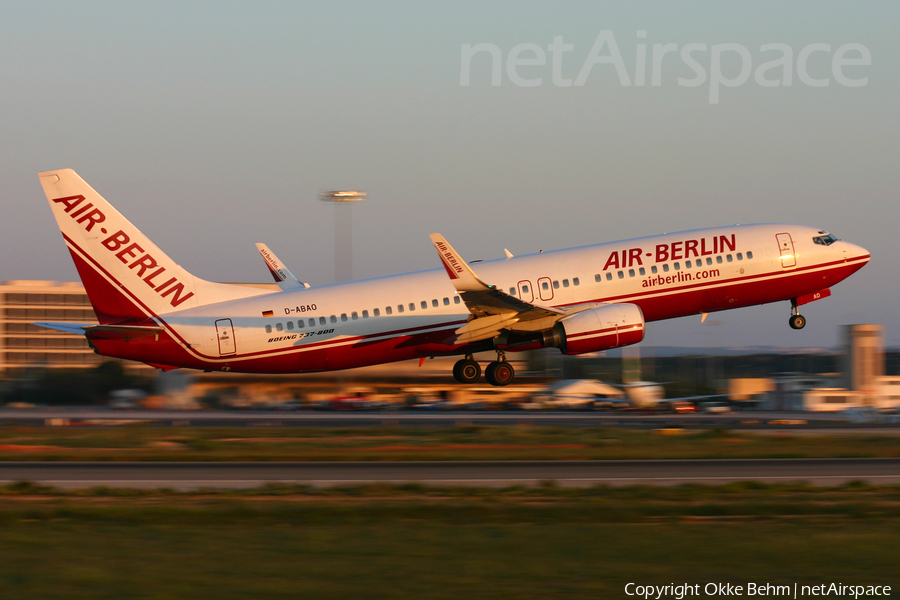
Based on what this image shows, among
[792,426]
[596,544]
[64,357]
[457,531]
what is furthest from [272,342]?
[64,357]

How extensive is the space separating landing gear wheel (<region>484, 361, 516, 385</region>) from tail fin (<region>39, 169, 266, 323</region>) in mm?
11314

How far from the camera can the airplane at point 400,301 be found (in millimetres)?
36156

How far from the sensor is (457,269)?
115ft

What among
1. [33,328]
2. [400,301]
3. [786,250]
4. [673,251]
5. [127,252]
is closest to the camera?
[127,252]

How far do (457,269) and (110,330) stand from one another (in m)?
12.8

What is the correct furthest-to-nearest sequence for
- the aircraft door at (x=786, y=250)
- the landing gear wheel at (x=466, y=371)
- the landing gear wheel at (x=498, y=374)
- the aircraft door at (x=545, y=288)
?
the aircraft door at (x=786, y=250) → the landing gear wheel at (x=466, y=371) → the landing gear wheel at (x=498, y=374) → the aircraft door at (x=545, y=288)

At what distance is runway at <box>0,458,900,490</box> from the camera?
27.5 meters

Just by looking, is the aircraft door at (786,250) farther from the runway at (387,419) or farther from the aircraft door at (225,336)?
the aircraft door at (225,336)

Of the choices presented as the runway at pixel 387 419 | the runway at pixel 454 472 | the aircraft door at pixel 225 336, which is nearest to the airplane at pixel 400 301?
the aircraft door at pixel 225 336

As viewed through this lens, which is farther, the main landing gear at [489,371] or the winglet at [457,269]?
the main landing gear at [489,371]

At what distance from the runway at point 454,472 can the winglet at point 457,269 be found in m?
6.51

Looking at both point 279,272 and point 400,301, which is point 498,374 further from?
point 279,272

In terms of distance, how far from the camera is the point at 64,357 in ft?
551

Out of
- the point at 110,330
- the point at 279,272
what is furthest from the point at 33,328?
the point at 110,330
